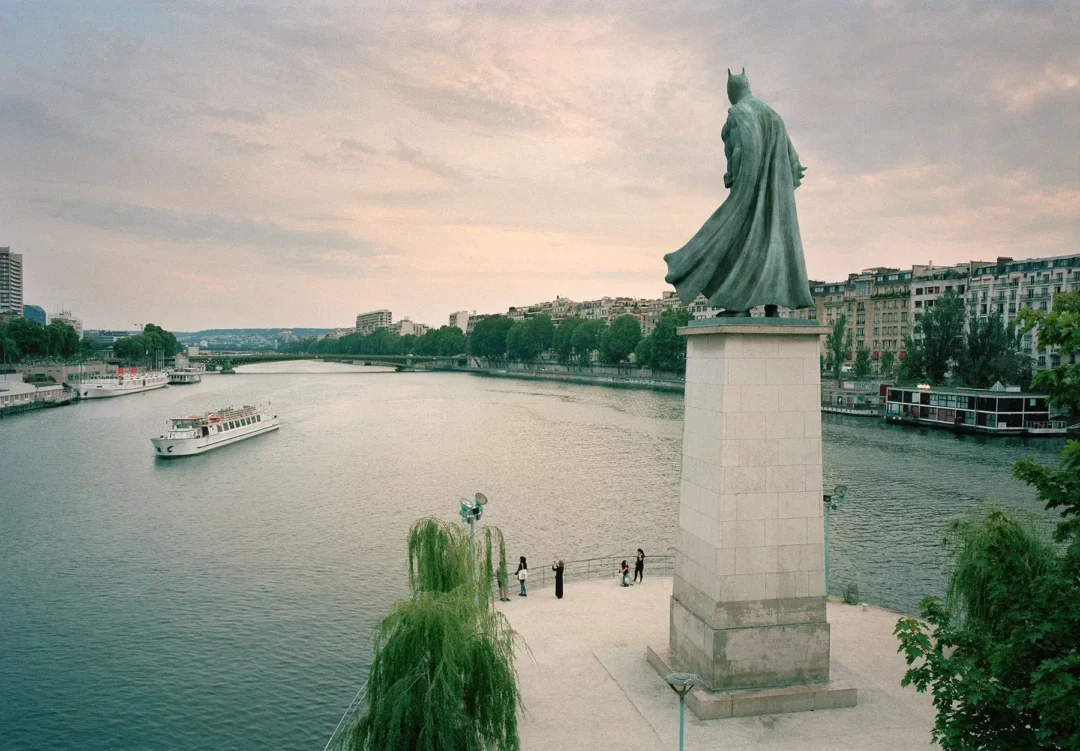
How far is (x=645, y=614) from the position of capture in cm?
1889

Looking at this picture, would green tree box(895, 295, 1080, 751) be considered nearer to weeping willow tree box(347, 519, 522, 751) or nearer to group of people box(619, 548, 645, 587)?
weeping willow tree box(347, 519, 522, 751)

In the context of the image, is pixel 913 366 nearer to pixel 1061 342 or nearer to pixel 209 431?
pixel 209 431

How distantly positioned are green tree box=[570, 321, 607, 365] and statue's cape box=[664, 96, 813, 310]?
431 feet

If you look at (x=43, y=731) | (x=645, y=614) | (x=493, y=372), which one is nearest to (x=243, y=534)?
(x=43, y=731)

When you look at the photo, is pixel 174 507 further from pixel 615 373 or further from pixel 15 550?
pixel 615 373

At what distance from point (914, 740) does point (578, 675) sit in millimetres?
6042

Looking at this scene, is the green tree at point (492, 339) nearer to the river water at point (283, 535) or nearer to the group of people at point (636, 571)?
the river water at point (283, 535)

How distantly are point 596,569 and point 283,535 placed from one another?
14246 millimetres

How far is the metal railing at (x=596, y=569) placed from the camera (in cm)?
2492

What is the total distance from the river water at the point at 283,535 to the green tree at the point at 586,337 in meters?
77.3

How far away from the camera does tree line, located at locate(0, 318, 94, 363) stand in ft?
368

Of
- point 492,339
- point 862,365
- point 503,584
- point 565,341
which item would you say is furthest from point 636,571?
point 492,339

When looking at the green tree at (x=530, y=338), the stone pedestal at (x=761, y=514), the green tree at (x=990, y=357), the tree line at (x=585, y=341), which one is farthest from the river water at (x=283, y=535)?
the green tree at (x=530, y=338)

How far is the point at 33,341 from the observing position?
117m
